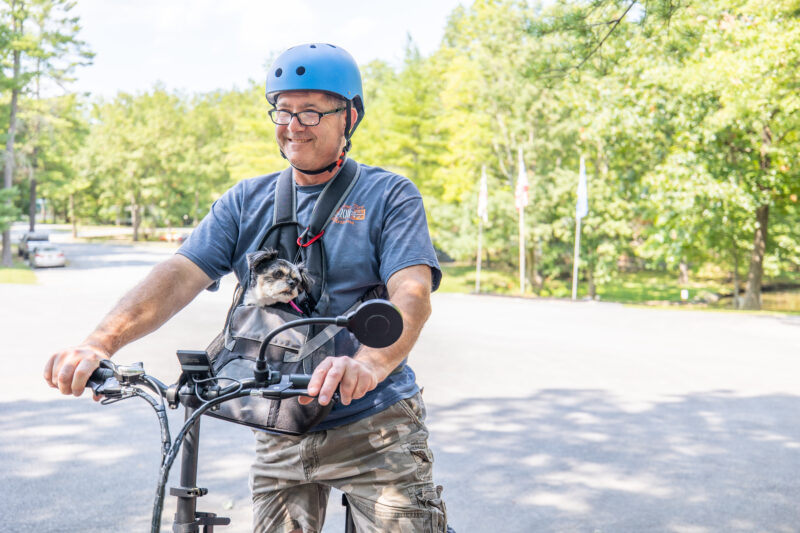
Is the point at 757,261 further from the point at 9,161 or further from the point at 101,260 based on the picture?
the point at 9,161

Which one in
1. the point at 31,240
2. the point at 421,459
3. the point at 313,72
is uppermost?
the point at 31,240

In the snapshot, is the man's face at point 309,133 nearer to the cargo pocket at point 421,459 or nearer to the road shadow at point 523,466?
the cargo pocket at point 421,459

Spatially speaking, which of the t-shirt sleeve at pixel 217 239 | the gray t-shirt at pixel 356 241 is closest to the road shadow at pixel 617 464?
the gray t-shirt at pixel 356 241

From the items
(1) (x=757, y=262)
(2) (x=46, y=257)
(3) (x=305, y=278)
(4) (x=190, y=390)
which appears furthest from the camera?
(2) (x=46, y=257)

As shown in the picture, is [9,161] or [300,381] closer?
[300,381]

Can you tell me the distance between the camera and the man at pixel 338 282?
2344mm

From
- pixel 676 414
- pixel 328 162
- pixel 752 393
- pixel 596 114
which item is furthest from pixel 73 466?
pixel 596 114

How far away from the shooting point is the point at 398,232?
2.36 meters

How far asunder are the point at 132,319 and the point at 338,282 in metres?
0.60

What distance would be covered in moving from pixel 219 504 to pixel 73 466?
1.59 m

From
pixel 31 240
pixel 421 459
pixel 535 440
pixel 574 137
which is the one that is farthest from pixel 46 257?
pixel 421 459

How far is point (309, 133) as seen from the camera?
2.46 metres

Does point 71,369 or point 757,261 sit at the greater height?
point 757,261

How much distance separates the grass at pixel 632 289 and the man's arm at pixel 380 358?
31.7m
